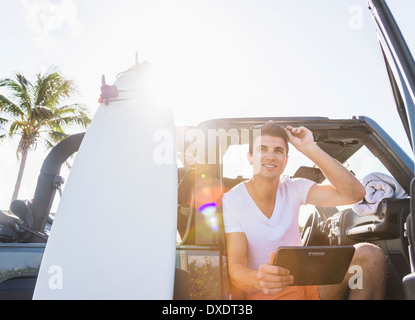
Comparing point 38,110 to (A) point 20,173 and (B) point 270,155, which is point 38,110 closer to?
(A) point 20,173

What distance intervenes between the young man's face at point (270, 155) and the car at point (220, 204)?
0.13 meters

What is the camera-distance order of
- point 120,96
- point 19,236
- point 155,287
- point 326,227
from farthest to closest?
point 326,227, point 19,236, point 120,96, point 155,287

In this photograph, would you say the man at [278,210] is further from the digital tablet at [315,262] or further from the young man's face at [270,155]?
the digital tablet at [315,262]

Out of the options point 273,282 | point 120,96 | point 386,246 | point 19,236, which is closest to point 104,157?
point 120,96

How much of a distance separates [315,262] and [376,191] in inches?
40.7

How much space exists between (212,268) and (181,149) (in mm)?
862

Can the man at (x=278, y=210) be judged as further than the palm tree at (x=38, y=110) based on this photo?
No

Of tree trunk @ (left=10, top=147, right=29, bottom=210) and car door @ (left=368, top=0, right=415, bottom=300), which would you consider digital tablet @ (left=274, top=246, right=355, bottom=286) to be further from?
tree trunk @ (left=10, top=147, right=29, bottom=210)

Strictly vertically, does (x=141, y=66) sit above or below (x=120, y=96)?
above

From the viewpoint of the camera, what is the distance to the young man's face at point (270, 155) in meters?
2.23

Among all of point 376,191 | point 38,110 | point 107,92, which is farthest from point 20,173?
point 376,191

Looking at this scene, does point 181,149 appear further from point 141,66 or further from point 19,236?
point 19,236

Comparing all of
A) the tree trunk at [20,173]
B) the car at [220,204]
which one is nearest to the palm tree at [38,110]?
the tree trunk at [20,173]

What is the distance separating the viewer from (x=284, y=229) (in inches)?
85.0
